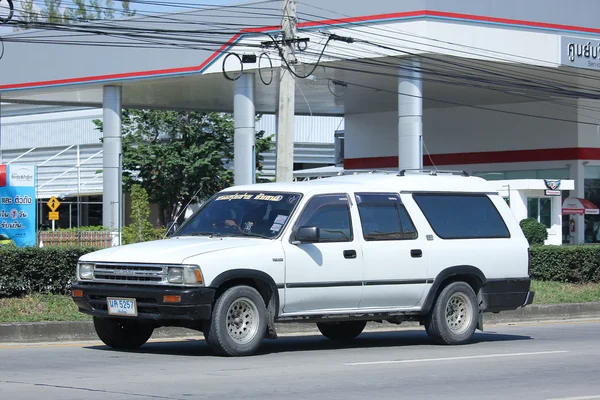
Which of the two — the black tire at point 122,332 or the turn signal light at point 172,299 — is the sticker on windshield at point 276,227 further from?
the black tire at point 122,332

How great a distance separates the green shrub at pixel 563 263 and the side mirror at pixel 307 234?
40.4ft

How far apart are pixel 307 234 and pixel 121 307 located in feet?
7.27

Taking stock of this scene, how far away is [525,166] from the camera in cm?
4050

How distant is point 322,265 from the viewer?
38.9 feet

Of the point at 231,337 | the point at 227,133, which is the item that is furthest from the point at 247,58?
the point at 227,133

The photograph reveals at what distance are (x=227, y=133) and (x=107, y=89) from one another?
44.1 feet

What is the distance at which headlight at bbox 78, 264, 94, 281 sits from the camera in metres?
11.5

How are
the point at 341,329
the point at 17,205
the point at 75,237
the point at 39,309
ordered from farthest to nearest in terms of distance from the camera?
the point at 75,237, the point at 17,205, the point at 39,309, the point at 341,329

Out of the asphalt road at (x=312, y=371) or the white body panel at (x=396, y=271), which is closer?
the asphalt road at (x=312, y=371)

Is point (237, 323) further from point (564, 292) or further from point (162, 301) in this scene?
point (564, 292)

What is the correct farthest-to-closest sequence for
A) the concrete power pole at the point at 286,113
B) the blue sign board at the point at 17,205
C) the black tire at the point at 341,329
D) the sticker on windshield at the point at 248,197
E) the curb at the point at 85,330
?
1. the blue sign board at the point at 17,205
2. the concrete power pole at the point at 286,113
3. the black tire at the point at 341,329
4. the curb at the point at 85,330
5. the sticker on windshield at the point at 248,197

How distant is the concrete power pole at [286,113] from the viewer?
2023 cm

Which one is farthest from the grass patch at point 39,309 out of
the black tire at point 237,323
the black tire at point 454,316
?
the black tire at point 454,316

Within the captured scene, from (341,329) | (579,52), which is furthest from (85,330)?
(579,52)
